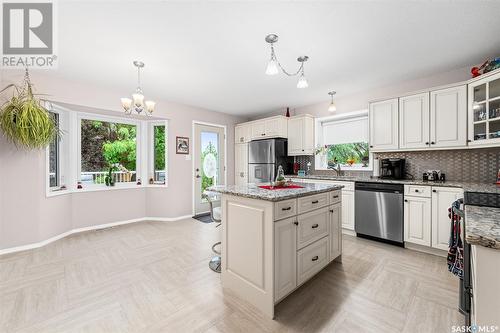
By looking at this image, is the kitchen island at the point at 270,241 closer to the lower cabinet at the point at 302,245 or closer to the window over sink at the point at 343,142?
the lower cabinet at the point at 302,245

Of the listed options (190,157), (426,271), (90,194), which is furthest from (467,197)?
(90,194)

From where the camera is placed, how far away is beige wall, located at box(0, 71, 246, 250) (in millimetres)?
2814

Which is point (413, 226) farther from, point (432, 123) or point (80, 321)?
point (80, 321)

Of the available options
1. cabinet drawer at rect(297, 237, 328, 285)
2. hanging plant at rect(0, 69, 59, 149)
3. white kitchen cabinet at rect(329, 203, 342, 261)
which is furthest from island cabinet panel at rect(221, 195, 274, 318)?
hanging plant at rect(0, 69, 59, 149)

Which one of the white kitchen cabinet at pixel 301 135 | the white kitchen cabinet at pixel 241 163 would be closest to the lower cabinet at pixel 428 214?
the white kitchen cabinet at pixel 301 135

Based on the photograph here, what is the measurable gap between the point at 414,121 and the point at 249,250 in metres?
3.04

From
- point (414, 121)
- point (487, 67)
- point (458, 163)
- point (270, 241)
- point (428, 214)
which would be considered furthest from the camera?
point (414, 121)

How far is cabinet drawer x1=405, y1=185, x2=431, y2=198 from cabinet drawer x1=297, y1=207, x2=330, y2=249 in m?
1.44

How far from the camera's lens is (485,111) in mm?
2443

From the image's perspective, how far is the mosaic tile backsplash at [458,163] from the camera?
2678 mm

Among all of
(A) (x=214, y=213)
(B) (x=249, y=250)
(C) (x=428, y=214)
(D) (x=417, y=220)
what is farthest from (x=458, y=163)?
(A) (x=214, y=213)

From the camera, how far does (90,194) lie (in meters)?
3.79

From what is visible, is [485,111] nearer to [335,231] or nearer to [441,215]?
[441,215]

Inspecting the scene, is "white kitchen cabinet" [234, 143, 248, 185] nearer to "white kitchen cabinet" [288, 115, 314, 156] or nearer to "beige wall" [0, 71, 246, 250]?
"beige wall" [0, 71, 246, 250]
